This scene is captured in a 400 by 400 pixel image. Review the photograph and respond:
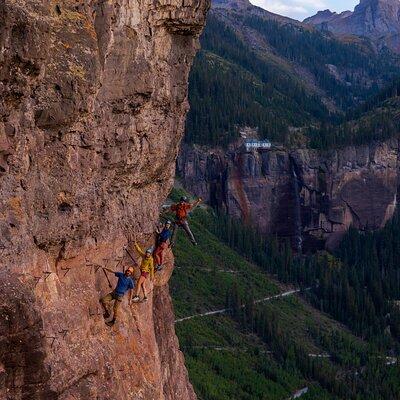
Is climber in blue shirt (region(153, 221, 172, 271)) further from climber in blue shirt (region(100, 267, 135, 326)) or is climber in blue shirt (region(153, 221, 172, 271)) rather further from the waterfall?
the waterfall

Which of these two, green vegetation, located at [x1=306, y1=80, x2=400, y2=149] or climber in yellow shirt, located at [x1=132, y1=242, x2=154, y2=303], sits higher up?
green vegetation, located at [x1=306, y1=80, x2=400, y2=149]

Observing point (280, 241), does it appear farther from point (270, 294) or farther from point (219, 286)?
point (219, 286)

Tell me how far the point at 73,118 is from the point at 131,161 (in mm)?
5348

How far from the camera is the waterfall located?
156125mm

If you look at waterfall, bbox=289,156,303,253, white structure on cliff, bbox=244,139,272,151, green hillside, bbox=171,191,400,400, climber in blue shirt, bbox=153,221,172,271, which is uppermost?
climber in blue shirt, bbox=153,221,172,271

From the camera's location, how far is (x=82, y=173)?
74.5ft

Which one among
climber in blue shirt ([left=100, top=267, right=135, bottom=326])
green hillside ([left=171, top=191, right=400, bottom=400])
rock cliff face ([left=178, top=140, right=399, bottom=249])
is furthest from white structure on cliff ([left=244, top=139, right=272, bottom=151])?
climber in blue shirt ([left=100, top=267, right=135, bottom=326])

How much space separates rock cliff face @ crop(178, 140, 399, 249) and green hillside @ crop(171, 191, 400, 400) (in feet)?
74.6

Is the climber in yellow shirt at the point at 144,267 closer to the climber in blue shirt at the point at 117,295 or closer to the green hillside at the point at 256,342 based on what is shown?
the climber in blue shirt at the point at 117,295

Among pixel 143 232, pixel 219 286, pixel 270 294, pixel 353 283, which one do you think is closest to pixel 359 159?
pixel 353 283

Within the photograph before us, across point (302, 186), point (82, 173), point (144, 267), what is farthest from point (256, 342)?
point (82, 173)

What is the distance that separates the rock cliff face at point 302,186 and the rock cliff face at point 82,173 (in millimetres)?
122782

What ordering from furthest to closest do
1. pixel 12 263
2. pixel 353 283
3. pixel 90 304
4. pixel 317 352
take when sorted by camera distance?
1. pixel 353 283
2. pixel 317 352
3. pixel 90 304
4. pixel 12 263

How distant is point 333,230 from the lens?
159 meters
